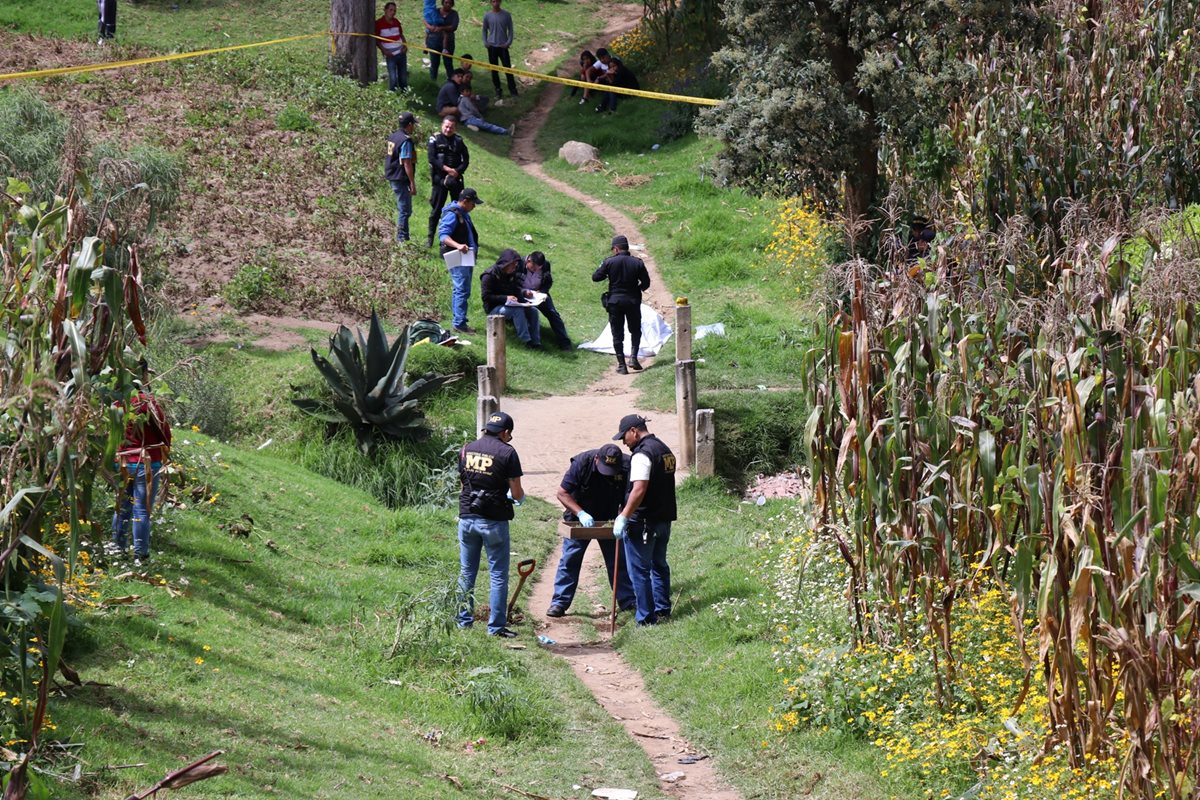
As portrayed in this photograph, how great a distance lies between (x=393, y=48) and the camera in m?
27.7

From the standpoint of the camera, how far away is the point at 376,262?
21.1 m

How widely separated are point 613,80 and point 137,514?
20.8 m

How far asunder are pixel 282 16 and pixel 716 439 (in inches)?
801

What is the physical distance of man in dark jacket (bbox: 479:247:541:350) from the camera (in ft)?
62.1

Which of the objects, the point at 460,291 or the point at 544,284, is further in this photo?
the point at 544,284

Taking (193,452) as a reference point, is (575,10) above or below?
above

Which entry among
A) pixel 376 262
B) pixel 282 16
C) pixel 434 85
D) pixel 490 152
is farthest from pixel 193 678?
pixel 282 16

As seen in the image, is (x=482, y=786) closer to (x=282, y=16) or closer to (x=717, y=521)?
(x=717, y=521)

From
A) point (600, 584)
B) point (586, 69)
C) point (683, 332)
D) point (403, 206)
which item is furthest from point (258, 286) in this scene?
point (586, 69)

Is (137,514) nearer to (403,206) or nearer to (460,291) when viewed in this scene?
(460,291)

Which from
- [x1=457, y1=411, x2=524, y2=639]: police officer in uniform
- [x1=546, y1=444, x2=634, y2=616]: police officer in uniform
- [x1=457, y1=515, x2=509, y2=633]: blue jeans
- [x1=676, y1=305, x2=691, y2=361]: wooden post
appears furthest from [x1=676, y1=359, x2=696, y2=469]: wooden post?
[x1=457, y1=515, x2=509, y2=633]: blue jeans

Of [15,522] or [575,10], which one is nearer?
[15,522]

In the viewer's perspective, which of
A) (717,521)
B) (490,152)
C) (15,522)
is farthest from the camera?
(490,152)

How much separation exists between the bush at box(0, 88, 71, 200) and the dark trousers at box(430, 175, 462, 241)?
5.05 m
